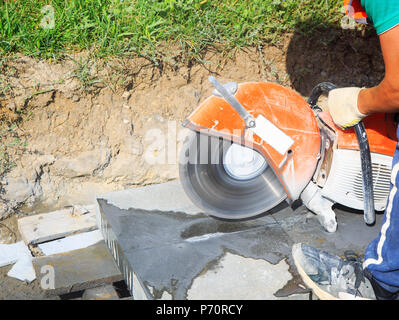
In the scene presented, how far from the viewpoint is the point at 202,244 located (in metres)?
2.93

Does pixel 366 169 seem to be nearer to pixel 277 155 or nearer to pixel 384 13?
pixel 277 155

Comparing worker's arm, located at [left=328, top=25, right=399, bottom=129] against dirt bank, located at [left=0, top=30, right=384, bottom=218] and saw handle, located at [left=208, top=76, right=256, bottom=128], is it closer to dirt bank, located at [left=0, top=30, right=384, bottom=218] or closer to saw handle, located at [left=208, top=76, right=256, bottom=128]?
saw handle, located at [left=208, top=76, right=256, bottom=128]

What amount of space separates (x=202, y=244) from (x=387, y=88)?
1363 millimetres

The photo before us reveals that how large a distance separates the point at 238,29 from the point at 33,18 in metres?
1.61

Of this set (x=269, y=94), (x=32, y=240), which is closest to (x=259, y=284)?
(x=269, y=94)

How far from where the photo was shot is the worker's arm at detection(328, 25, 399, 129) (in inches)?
87.4

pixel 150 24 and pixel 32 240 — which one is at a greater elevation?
pixel 150 24

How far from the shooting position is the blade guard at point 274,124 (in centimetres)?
263

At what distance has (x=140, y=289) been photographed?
8.73 ft

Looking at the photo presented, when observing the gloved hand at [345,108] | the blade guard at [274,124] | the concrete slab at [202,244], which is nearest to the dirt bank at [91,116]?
the concrete slab at [202,244]

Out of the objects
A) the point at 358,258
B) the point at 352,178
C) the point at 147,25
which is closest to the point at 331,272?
the point at 358,258

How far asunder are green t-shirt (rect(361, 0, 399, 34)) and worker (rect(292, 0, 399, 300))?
0.14 metres
